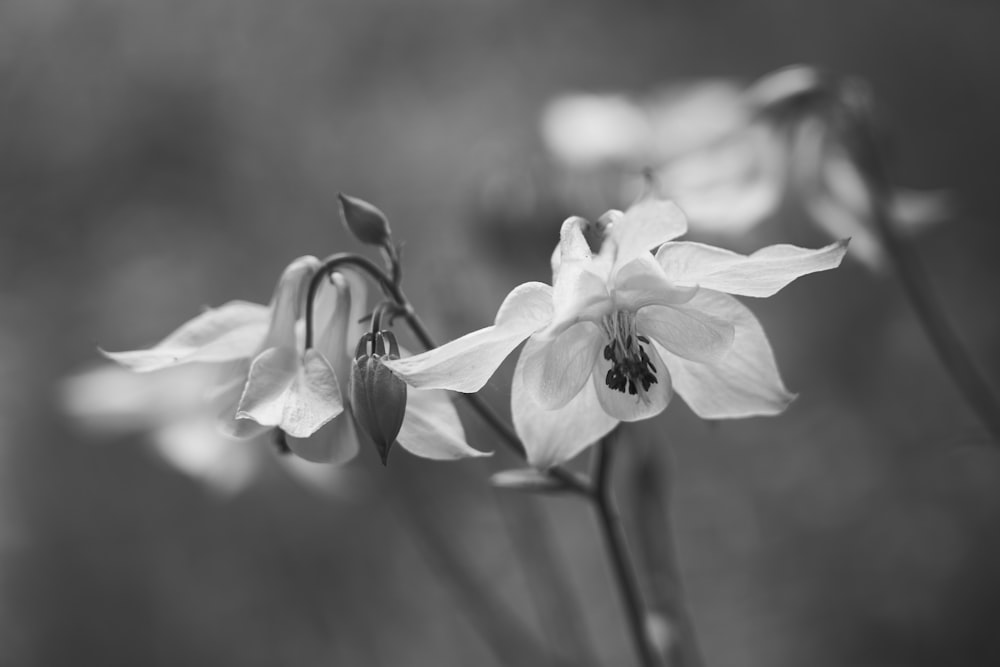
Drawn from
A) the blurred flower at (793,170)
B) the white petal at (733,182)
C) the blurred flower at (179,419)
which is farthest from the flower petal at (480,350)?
the blurred flower at (179,419)

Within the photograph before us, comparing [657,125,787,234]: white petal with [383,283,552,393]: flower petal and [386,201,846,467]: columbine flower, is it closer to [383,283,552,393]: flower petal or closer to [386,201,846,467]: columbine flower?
[386,201,846,467]: columbine flower

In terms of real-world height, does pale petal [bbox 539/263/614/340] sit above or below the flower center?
above

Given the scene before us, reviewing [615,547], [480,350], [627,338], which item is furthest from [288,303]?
[615,547]

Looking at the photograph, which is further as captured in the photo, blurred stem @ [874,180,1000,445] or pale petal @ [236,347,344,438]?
blurred stem @ [874,180,1000,445]

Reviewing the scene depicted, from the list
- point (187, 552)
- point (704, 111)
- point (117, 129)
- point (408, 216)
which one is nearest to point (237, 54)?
point (117, 129)

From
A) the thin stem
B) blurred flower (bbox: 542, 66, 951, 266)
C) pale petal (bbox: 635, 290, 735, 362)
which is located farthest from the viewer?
blurred flower (bbox: 542, 66, 951, 266)

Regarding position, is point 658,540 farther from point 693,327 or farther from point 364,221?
point 364,221

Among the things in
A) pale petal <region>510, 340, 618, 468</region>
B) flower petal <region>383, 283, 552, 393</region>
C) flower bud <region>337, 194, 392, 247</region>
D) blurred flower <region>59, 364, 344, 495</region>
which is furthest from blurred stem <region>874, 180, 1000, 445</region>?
Result: blurred flower <region>59, 364, 344, 495</region>
